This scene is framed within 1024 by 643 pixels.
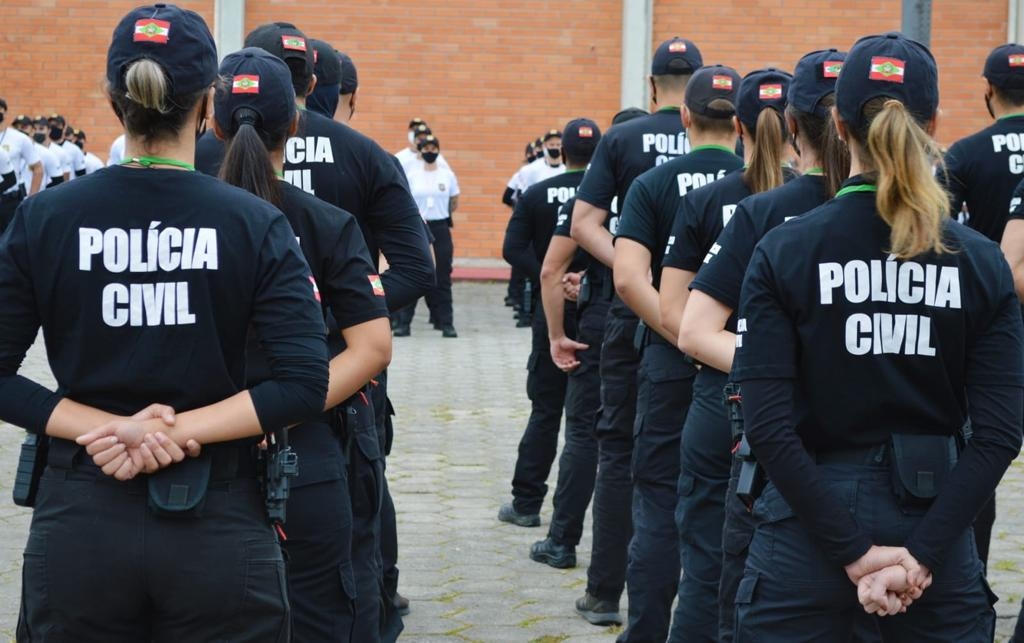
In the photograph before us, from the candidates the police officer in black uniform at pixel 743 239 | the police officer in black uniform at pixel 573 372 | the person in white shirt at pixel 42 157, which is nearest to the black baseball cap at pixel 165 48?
the police officer in black uniform at pixel 743 239

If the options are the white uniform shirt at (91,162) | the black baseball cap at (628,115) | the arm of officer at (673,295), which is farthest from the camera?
the white uniform shirt at (91,162)

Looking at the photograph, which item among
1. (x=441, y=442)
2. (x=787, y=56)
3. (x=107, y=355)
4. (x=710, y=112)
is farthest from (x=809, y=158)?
(x=787, y=56)

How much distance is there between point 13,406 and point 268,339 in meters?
0.52

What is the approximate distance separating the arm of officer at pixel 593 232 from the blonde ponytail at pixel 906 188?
309 centimetres

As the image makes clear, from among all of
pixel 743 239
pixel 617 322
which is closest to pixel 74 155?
pixel 617 322

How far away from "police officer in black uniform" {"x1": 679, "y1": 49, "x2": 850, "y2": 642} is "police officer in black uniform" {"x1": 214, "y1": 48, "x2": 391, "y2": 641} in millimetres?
839

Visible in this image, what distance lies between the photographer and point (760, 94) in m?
4.47

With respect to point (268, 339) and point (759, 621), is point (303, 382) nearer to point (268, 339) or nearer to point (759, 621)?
point (268, 339)

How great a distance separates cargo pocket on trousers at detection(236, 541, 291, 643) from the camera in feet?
9.37

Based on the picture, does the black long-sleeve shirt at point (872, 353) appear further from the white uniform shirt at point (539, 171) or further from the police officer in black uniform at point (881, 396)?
the white uniform shirt at point (539, 171)

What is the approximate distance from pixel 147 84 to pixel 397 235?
1.78 m

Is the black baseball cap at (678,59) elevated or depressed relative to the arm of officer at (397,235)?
elevated

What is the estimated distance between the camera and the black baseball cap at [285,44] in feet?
14.9

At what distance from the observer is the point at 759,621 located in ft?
9.69
